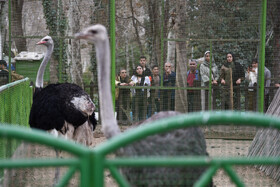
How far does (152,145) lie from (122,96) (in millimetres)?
6895

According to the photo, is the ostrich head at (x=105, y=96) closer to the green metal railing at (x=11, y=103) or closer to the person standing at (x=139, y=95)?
the green metal railing at (x=11, y=103)

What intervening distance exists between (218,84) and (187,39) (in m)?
1.19

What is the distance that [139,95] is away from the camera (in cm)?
959

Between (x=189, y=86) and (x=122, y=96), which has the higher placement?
(x=189, y=86)

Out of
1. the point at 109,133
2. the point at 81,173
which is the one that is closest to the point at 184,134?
the point at 109,133

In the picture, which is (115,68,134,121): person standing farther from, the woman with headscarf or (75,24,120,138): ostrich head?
(75,24,120,138): ostrich head

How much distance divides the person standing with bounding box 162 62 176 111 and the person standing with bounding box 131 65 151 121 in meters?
0.36

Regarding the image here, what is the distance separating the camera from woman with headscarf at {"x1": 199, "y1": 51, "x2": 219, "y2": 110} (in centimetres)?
955

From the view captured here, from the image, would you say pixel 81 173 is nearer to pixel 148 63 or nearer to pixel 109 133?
pixel 109 133

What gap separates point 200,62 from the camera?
32.9 feet

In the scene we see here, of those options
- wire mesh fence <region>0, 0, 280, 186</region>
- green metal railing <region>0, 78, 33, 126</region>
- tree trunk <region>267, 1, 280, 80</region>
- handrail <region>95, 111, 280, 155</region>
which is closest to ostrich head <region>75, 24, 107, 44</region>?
handrail <region>95, 111, 280, 155</region>

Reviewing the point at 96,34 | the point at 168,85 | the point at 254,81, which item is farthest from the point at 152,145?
the point at 254,81

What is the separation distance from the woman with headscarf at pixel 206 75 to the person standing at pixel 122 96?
1.54m

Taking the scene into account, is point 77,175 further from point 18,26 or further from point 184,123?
point 18,26
